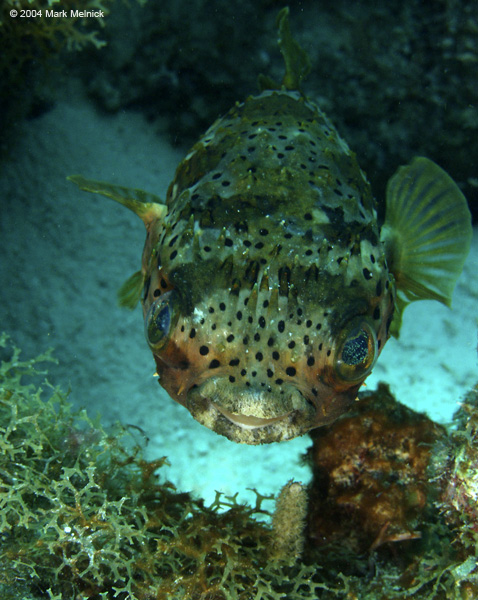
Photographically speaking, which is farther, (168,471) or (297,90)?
(168,471)

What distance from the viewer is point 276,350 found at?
2.33 meters

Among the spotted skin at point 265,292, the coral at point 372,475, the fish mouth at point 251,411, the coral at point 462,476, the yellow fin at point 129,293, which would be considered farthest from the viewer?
the yellow fin at point 129,293

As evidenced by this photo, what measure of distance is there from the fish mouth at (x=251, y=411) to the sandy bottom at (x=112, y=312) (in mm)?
2435

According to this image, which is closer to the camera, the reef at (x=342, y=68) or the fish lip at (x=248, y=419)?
the fish lip at (x=248, y=419)

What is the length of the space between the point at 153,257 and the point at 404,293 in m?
1.92

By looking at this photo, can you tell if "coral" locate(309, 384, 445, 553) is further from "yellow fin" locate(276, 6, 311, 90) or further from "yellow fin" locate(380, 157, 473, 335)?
"yellow fin" locate(276, 6, 311, 90)

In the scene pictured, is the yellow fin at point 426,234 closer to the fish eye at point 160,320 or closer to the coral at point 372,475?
the coral at point 372,475

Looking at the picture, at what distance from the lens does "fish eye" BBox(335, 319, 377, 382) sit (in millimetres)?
2352

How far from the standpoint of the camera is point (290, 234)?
102 inches

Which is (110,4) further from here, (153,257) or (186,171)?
(153,257)

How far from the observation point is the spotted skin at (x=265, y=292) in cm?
229

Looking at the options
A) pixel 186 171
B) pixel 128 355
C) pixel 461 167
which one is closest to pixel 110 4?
pixel 186 171

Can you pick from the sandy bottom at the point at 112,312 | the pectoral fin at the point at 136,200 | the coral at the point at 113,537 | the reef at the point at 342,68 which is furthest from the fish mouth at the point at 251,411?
the reef at the point at 342,68

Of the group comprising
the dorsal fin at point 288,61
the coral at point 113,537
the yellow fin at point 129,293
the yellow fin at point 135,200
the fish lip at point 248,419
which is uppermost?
the dorsal fin at point 288,61
